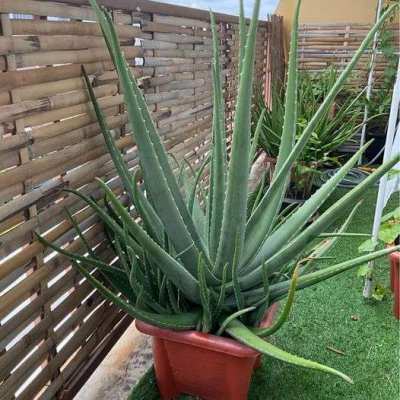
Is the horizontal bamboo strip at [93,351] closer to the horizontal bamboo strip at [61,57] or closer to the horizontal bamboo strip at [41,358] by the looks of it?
the horizontal bamboo strip at [41,358]

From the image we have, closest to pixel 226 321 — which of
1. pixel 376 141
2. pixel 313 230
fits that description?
pixel 313 230

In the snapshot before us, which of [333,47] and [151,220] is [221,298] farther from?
[333,47]

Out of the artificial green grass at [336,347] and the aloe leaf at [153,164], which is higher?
the aloe leaf at [153,164]

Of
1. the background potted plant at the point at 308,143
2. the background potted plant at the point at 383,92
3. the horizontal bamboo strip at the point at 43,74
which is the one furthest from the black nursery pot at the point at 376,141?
the horizontal bamboo strip at the point at 43,74

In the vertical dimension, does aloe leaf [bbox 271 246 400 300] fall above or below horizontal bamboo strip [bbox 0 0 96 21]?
below

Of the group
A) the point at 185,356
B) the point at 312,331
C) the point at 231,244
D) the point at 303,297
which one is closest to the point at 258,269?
the point at 231,244

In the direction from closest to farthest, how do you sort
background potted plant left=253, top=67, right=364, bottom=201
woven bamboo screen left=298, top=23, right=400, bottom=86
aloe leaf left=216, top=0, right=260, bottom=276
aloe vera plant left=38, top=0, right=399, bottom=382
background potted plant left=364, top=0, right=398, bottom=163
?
aloe leaf left=216, top=0, right=260, bottom=276, aloe vera plant left=38, top=0, right=399, bottom=382, background potted plant left=253, top=67, right=364, bottom=201, background potted plant left=364, top=0, right=398, bottom=163, woven bamboo screen left=298, top=23, right=400, bottom=86

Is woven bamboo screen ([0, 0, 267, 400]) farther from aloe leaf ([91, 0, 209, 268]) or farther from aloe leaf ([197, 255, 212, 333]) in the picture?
aloe leaf ([197, 255, 212, 333])

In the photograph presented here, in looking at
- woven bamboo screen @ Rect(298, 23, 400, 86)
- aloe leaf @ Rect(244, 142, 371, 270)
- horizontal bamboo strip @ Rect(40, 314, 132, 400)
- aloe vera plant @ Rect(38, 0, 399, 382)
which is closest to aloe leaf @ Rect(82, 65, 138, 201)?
aloe vera plant @ Rect(38, 0, 399, 382)

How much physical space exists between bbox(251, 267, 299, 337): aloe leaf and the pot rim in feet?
0.15

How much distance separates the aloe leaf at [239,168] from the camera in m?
0.75

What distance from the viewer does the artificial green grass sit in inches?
48.6

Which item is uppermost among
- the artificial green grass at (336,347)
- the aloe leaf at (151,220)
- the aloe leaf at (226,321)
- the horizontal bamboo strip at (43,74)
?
the horizontal bamboo strip at (43,74)

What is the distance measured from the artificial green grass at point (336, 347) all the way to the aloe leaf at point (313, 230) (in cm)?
42
